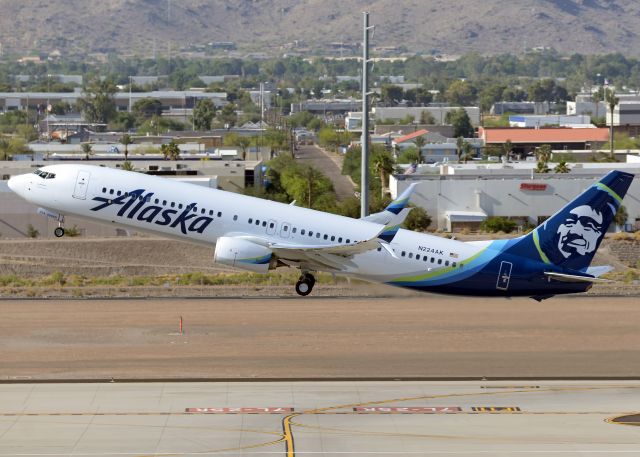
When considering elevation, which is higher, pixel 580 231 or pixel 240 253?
pixel 580 231

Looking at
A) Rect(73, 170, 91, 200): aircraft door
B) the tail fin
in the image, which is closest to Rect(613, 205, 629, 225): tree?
the tail fin

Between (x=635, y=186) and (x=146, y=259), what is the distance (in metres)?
58.3

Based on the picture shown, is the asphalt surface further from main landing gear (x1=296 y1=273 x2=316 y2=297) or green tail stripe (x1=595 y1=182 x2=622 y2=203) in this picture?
green tail stripe (x1=595 y1=182 x2=622 y2=203)

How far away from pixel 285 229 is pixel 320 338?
28.1 meters

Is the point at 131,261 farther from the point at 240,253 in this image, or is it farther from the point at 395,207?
the point at 395,207

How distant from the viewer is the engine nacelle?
75.6 metres

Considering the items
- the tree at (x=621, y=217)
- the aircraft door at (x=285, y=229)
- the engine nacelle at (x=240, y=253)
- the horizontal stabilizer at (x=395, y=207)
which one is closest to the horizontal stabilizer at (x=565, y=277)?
the horizontal stabilizer at (x=395, y=207)

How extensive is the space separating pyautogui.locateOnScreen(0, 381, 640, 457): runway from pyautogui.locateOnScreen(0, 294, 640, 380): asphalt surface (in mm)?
4500

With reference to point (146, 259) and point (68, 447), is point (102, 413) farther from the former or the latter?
point (146, 259)

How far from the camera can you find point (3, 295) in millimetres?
122500

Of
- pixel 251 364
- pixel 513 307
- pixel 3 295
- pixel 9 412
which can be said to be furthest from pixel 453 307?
pixel 9 412

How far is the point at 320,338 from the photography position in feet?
341

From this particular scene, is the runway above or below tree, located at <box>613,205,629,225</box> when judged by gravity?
below

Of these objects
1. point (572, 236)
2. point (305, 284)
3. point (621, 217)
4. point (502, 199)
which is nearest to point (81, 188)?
point (305, 284)
